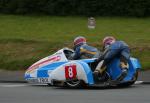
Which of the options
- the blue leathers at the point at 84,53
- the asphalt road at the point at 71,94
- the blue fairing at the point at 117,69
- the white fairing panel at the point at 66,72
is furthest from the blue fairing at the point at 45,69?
the blue fairing at the point at 117,69

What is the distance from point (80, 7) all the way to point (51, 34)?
5.33 metres

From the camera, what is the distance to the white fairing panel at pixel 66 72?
61.3 ft

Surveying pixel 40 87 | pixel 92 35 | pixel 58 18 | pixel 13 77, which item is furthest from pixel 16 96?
pixel 58 18

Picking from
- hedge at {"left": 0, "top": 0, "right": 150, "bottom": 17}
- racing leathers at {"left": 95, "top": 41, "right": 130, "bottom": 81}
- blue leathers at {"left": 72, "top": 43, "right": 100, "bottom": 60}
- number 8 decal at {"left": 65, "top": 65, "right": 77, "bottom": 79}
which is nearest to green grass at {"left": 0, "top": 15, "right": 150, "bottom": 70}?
hedge at {"left": 0, "top": 0, "right": 150, "bottom": 17}

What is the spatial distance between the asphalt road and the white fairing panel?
0.36 meters

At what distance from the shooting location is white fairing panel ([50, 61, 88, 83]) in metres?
18.7

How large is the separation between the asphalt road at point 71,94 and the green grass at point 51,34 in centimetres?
467

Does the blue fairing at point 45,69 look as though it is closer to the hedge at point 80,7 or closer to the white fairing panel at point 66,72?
the white fairing panel at point 66,72

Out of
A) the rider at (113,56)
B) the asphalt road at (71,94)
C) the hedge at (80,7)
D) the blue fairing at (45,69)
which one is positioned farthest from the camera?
the hedge at (80,7)

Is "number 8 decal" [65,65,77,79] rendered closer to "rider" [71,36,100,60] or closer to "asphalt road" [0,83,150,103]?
"asphalt road" [0,83,150,103]

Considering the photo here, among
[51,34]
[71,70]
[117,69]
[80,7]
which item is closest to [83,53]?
[71,70]

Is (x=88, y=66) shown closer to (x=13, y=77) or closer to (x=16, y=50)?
(x=13, y=77)

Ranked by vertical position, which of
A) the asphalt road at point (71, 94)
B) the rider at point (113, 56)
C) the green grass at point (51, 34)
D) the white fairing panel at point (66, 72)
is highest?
the green grass at point (51, 34)

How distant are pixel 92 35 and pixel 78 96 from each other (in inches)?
499
